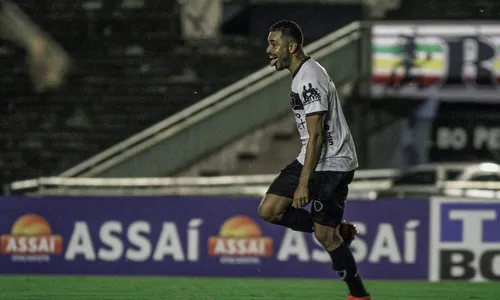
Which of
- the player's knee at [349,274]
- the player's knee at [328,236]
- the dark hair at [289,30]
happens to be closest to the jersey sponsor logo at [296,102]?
the dark hair at [289,30]

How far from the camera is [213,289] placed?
457 inches

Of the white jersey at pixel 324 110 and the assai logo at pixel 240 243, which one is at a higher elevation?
the white jersey at pixel 324 110

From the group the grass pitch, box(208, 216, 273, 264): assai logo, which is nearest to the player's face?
the grass pitch

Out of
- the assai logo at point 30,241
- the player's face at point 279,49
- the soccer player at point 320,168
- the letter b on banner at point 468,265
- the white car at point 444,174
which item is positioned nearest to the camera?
the soccer player at point 320,168

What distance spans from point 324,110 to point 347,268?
112 cm

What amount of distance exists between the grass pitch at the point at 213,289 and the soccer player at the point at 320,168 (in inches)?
69.2

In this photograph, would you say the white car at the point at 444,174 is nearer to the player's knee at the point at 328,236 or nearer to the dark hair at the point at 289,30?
the player's knee at the point at 328,236

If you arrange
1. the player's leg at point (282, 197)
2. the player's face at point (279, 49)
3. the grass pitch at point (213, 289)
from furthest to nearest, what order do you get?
the grass pitch at point (213, 289) < the player's leg at point (282, 197) < the player's face at point (279, 49)

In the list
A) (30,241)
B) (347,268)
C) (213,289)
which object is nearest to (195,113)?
(30,241)

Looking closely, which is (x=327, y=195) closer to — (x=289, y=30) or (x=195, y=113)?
(x=289, y=30)

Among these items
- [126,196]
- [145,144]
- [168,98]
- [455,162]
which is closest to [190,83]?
[168,98]

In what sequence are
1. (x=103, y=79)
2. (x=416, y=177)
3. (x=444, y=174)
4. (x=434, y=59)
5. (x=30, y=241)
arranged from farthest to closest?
(x=103, y=79)
(x=434, y=59)
(x=444, y=174)
(x=416, y=177)
(x=30, y=241)

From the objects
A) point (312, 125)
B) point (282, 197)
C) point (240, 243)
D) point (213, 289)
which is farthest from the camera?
point (240, 243)

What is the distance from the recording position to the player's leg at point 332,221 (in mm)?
8977
